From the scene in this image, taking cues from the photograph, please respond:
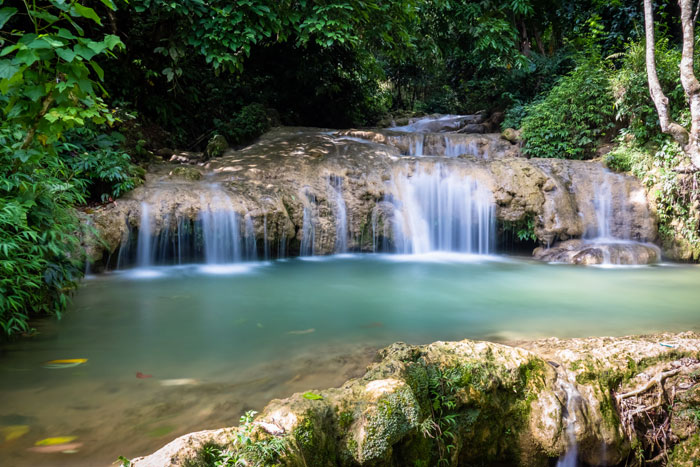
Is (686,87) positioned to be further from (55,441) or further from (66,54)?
(55,441)

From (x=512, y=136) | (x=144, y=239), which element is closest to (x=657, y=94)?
(x=512, y=136)

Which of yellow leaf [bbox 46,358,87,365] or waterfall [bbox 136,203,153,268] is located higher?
waterfall [bbox 136,203,153,268]

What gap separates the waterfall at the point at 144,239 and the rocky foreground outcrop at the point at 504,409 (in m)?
5.34

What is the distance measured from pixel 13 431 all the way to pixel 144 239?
4.76m

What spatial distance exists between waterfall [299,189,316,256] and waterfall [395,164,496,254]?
1.76 meters

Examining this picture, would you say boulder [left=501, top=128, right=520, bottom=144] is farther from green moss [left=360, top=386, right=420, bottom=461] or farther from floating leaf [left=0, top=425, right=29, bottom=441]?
floating leaf [left=0, top=425, right=29, bottom=441]

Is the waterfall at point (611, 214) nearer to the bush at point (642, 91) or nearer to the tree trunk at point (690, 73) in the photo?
the tree trunk at point (690, 73)

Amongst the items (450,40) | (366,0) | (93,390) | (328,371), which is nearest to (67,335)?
(93,390)

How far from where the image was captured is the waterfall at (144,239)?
21.2ft

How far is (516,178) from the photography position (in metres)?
8.40

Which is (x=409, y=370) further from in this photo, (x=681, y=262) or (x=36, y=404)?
(x=681, y=262)

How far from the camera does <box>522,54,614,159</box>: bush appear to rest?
10102 millimetres

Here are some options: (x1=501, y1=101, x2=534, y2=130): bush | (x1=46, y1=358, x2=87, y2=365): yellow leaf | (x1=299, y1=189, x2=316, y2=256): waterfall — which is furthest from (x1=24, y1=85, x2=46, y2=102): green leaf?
(x1=501, y1=101, x2=534, y2=130): bush

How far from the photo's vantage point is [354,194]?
8.23 meters
